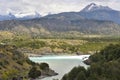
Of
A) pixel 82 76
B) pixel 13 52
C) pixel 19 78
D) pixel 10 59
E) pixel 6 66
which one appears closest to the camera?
pixel 82 76

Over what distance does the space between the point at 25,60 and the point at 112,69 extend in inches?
3229

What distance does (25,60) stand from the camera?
16088cm

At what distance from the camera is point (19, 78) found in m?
119

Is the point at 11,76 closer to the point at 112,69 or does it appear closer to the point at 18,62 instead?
the point at 18,62

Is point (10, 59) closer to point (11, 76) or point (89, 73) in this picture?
point (11, 76)

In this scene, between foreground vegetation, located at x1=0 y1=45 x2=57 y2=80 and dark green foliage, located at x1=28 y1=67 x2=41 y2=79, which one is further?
dark green foliage, located at x1=28 y1=67 x2=41 y2=79

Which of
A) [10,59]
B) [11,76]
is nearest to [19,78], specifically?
[11,76]

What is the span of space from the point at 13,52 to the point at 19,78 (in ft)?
158

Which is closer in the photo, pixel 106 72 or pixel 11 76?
pixel 106 72

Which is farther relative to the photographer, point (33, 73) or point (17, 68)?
point (17, 68)

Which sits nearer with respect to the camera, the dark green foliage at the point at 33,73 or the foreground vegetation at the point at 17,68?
the foreground vegetation at the point at 17,68

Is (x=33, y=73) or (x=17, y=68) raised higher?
(x=33, y=73)

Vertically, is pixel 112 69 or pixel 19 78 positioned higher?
pixel 112 69

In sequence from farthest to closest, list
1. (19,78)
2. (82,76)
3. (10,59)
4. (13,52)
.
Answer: (13,52) → (10,59) → (19,78) → (82,76)
